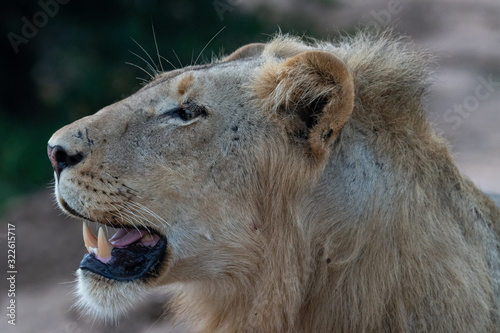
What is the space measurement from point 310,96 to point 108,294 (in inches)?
43.8

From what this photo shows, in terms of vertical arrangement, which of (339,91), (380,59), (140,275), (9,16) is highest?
(380,59)

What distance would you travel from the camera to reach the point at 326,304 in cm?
257

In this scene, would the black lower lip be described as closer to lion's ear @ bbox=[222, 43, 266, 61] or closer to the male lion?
the male lion

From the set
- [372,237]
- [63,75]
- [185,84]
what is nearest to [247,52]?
[185,84]

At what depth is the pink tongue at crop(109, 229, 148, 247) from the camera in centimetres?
269

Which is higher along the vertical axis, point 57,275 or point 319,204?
point 319,204

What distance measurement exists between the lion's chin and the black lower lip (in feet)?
0.08

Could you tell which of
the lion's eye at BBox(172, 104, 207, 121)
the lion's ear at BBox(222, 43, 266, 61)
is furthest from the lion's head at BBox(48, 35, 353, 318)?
the lion's ear at BBox(222, 43, 266, 61)

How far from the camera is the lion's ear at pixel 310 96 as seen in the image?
2.43 meters

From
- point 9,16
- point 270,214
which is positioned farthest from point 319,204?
point 9,16

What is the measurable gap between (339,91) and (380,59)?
0.40 meters

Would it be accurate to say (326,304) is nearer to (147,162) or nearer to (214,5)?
(147,162)

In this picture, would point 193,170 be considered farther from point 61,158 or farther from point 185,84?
point 61,158

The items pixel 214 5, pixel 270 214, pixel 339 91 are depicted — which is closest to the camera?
pixel 339 91
